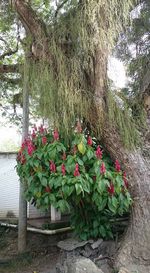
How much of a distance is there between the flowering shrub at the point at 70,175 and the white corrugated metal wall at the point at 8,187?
143 inches

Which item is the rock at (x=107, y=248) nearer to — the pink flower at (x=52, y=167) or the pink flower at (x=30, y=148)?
the pink flower at (x=52, y=167)

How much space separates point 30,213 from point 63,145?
371cm

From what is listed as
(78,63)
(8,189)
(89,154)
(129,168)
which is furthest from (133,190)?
(8,189)

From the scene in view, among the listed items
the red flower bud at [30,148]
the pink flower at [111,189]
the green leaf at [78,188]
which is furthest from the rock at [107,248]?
the red flower bud at [30,148]

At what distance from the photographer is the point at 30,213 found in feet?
22.7

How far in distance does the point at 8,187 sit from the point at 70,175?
4381 mm

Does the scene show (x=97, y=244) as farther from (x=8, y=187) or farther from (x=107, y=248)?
(x=8, y=187)

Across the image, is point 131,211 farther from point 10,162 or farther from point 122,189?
point 10,162

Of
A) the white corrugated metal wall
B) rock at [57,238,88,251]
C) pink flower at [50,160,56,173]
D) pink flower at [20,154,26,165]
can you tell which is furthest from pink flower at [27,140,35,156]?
the white corrugated metal wall

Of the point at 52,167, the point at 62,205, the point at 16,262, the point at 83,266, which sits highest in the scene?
the point at 52,167

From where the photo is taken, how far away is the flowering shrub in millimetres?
3422

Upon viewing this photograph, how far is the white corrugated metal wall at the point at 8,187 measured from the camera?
24.0 feet

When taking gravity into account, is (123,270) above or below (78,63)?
below

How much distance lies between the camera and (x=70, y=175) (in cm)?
345
